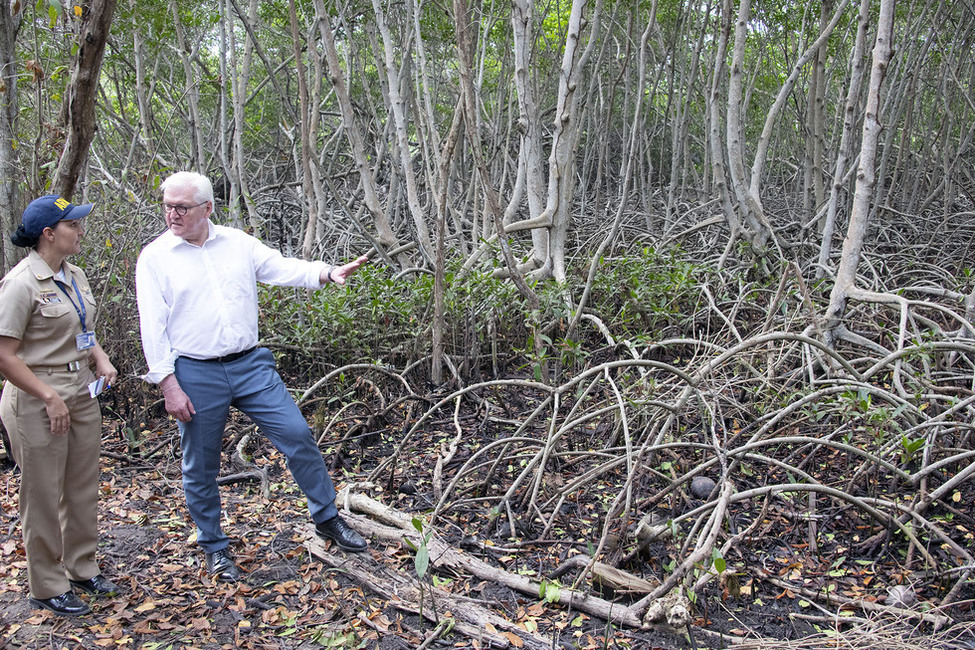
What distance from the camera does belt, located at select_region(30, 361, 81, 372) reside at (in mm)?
2354

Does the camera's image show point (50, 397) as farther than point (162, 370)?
No

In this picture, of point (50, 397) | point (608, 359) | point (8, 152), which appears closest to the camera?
point (50, 397)

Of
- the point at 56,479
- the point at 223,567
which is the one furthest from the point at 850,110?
the point at 56,479

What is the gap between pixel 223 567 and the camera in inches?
105

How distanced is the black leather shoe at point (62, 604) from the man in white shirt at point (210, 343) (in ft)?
1.42

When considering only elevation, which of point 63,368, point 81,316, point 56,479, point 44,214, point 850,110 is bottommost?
point 56,479

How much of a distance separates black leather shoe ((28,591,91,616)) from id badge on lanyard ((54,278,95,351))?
0.81m

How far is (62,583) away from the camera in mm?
2420

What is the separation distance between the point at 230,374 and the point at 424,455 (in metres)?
1.46

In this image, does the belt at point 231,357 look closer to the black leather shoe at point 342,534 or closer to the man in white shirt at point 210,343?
the man in white shirt at point 210,343

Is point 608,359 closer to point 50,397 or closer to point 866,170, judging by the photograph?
point 866,170

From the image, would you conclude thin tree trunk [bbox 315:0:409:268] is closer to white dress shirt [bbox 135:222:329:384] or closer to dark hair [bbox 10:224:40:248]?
white dress shirt [bbox 135:222:329:384]

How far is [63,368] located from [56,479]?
35 centimetres

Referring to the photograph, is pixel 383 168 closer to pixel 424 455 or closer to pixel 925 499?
pixel 424 455
